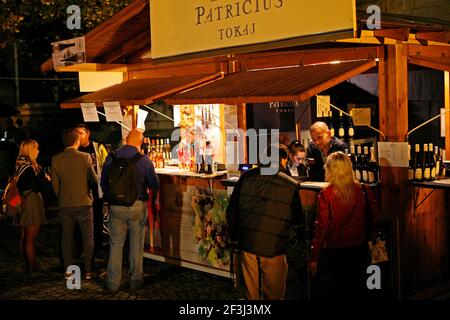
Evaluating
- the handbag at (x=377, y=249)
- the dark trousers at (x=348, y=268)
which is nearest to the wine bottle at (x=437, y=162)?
the handbag at (x=377, y=249)

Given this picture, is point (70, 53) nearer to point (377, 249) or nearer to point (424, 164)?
point (424, 164)

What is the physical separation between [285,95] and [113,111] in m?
3.22

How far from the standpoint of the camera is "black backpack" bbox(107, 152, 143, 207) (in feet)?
25.3

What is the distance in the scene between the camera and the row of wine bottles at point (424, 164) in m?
7.36

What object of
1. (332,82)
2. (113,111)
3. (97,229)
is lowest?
(97,229)

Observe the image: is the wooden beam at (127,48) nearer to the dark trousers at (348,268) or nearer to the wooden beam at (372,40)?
the wooden beam at (372,40)

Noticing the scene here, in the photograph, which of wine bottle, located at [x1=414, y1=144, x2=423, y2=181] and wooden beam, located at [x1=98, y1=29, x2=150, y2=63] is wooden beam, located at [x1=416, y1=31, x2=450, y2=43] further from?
wooden beam, located at [x1=98, y1=29, x2=150, y2=63]

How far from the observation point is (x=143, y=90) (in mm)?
9234

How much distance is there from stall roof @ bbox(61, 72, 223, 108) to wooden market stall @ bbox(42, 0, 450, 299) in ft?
0.06

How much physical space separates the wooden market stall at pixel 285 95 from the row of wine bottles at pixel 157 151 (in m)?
0.72

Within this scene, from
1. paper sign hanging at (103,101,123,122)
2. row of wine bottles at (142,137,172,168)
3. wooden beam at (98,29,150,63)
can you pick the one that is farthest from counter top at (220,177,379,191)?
wooden beam at (98,29,150,63)

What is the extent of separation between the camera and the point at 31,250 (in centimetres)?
914

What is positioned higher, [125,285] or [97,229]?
[97,229]

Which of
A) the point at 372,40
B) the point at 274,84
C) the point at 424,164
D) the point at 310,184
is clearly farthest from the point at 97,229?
the point at 372,40
